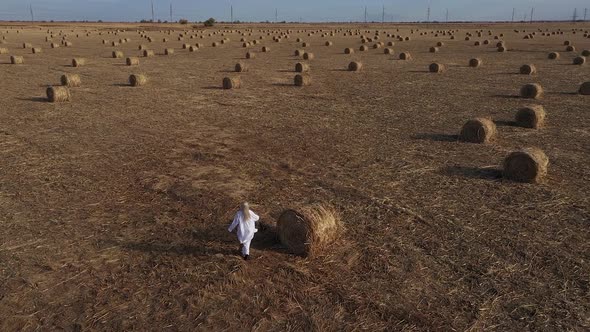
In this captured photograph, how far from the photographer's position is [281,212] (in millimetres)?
8539

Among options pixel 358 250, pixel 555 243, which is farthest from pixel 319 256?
pixel 555 243

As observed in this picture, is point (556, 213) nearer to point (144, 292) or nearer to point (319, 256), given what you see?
point (319, 256)

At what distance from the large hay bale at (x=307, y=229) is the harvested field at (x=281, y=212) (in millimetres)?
183

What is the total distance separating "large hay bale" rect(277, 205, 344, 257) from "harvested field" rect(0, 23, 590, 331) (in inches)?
7.2

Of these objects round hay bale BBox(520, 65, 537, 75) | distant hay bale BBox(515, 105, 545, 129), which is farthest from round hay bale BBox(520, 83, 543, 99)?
round hay bale BBox(520, 65, 537, 75)

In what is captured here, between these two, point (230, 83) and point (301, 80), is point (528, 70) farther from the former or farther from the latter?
point (230, 83)

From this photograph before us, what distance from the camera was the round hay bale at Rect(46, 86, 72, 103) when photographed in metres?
19.4

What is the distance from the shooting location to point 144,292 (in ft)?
21.7

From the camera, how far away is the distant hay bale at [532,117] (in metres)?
15.0

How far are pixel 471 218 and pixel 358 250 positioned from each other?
2530 millimetres

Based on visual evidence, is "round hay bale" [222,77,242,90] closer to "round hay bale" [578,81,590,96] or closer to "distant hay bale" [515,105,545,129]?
"distant hay bale" [515,105,545,129]

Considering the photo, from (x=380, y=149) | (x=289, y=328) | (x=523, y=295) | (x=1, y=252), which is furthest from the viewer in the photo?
(x=380, y=149)

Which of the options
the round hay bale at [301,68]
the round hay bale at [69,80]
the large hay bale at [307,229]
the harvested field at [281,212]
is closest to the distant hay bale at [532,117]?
the harvested field at [281,212]

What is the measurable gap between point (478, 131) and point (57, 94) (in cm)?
1672
